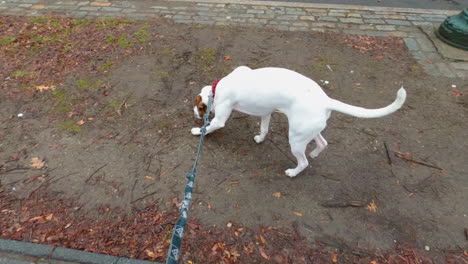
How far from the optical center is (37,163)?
387 centimetres

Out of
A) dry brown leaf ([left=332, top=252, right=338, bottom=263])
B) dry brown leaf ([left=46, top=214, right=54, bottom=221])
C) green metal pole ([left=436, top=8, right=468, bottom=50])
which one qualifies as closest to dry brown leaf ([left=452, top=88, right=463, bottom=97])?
green metal pole ([left=436, top=8, right=468, bottom=50])

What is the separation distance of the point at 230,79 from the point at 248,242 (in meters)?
1.68

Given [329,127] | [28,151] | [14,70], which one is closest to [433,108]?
[329,127]

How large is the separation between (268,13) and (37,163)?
18.6 ft

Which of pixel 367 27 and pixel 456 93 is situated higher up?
pixel 367 27

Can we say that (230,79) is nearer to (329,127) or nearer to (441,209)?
(329,127)

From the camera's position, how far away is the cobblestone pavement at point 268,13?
22.5 ft

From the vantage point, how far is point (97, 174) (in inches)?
148

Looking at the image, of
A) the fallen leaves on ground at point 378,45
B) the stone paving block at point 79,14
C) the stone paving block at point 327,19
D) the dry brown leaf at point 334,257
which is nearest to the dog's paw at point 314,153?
the dry brown leaf at point 334,257

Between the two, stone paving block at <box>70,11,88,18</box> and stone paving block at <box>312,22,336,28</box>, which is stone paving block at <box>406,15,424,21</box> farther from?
stone paving block at <box>70,11,88,18</box>

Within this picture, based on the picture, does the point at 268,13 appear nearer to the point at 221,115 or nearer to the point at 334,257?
the point at 221,115

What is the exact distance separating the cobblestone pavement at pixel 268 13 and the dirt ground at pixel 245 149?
1178 mm

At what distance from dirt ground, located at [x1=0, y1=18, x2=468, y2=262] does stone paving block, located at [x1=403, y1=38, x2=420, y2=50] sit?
0.44 metres

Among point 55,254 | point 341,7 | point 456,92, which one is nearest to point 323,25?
Answer: point 341,7
